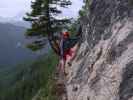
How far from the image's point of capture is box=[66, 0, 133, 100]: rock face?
14.6 meters

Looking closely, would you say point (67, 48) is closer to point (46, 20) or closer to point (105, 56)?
point (105, 56)

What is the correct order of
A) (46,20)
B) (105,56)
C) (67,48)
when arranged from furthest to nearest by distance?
(46,20) → (67,48) → (105,56)

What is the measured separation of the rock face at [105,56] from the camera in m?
14.6

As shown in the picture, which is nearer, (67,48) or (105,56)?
(105,56)

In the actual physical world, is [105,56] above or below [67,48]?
above

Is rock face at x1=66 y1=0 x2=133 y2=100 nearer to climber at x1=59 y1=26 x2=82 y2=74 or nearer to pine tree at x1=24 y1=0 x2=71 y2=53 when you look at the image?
climber at x1=59 y1=26 x2=82 y2=74

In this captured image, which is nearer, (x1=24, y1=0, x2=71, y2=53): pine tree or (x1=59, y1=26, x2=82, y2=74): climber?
(x1=59, y1=26, x2=82, y2=74): climber

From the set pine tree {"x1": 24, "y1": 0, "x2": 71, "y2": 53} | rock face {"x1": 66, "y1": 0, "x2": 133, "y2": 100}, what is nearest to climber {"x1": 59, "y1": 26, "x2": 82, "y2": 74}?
rock face {"x1": 66, "y1": 0, "x2": 133, "y2": 100}

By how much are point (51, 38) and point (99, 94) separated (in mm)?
26794

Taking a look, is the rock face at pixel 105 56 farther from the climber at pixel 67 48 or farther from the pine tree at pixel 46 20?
the pine tree at pixel 46 20


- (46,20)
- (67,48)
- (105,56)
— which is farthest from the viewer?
(46,20)

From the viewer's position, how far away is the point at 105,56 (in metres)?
17.3

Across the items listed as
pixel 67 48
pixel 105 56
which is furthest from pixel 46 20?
pixel 105 56

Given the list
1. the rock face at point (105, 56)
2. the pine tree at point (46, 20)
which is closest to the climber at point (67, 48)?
the rock face at point (105, 56)
